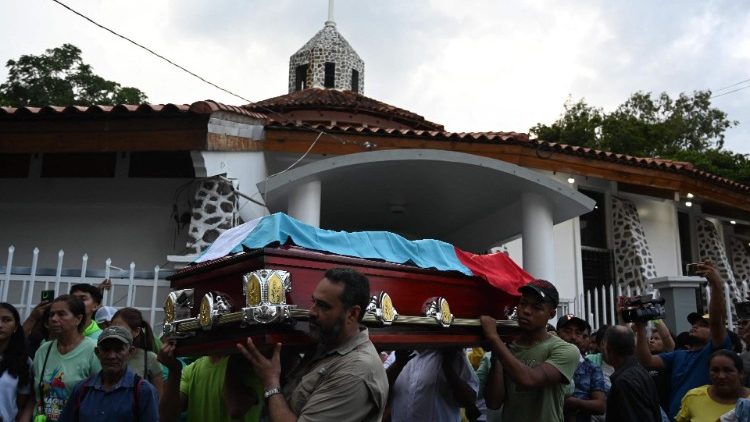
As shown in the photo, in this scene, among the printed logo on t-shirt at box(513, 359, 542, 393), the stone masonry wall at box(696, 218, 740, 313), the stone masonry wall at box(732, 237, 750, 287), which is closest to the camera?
the printed logo on t-shirt at box(513, 359, 542, 393)

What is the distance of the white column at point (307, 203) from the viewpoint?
8.83m

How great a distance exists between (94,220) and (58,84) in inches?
743

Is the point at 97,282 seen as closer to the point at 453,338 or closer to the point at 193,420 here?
the point at 193,420

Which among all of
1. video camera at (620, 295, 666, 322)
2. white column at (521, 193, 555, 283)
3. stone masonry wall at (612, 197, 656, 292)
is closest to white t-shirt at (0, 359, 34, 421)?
video camera at (620, 295, 666, 322)

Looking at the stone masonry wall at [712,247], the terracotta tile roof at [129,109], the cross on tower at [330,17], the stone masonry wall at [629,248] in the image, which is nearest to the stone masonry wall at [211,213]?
the terracotta tile roof at [129,109]

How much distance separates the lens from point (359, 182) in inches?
371

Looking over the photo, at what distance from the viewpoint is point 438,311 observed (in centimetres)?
368

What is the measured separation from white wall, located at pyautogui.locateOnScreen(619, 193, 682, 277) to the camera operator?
9129 mm

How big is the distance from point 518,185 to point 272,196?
3209 millimetres

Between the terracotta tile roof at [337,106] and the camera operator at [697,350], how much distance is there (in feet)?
31.4

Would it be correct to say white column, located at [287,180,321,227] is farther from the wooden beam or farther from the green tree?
the green tree

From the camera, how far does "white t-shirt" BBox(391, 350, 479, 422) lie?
14.7 feet

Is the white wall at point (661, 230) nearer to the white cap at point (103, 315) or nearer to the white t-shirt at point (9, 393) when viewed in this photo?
the white cap at point (103, 315)

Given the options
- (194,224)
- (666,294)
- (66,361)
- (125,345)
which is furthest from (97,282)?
(666,294)
